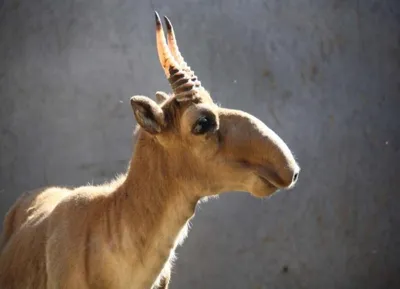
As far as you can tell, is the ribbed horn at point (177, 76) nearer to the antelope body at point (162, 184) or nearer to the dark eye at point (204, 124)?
the antelope body at point (162, 184)

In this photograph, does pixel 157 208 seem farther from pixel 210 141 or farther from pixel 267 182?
pixel 267 182

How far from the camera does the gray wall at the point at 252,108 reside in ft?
25.5

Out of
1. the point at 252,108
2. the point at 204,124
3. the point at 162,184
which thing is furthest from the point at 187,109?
the point at 252,108

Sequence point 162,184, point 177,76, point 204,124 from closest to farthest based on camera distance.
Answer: point 204,124, point 177,76, point 162,184

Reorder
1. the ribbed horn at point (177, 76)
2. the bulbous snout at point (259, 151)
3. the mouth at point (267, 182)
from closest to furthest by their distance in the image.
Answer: the bulbous snout at point (259, 151)
the mouth at point (267, 182)
the ribbed horn at point (177, 76)

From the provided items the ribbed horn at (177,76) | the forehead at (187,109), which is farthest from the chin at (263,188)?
the ribbed horn at (177,76)

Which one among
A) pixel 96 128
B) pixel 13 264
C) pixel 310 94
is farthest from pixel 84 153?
pixel 310 94

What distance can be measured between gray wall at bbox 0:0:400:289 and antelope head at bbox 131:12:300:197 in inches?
112

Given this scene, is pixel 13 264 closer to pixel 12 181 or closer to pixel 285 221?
pixel 12 181

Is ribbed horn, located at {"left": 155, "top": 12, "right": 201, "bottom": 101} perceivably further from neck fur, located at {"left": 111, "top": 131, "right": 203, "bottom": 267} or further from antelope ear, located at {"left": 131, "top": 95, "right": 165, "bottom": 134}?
neck fur, located at {"left": 111, "top": 131, "right": 203, "bottom": 267}

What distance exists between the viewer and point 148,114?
4.84 m

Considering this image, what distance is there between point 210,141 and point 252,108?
3.23 m

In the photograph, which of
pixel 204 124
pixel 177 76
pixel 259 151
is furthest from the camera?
pixel 177 76

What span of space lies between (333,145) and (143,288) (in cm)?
387
